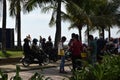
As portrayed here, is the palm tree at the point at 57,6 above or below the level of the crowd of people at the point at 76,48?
above

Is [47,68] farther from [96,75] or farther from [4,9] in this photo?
[96,75]

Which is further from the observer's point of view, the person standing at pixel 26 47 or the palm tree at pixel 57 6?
the palm tree at pixel 57 6

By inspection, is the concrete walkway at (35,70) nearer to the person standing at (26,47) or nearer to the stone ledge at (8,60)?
the stone ledge at (8,60)

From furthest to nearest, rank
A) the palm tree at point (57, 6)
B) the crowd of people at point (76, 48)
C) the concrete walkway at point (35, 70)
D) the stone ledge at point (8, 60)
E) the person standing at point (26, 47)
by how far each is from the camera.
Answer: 1. the palm tree at point (57, 6)
2. the stone ledge at point (8, 60)
3. the person standing at point (26, 47)
4. the concrete walkway at point (35, 70)
5. the crowd of people at point (76, 48)

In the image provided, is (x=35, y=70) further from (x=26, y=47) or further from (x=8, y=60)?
(x=8, y=60)

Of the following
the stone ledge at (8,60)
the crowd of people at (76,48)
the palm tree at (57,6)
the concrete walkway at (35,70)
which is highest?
the palm tree at (57,6)

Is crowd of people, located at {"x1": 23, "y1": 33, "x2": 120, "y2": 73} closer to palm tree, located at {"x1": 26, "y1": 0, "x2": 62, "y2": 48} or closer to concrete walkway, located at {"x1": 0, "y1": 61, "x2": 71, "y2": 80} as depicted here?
concrete walkway, located at {"x1": 0, "y1": 61, "x2": 71, "y2": 80}

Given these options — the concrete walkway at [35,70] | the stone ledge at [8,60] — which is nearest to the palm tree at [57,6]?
the stone ledge at [8,60]

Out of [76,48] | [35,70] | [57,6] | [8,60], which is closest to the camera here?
[76,48]

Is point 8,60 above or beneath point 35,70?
above

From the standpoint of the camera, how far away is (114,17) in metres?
49.2

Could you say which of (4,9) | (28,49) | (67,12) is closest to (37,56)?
(28,49)

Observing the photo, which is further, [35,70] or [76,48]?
[35,70]

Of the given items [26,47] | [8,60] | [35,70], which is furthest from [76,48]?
[8,60]
